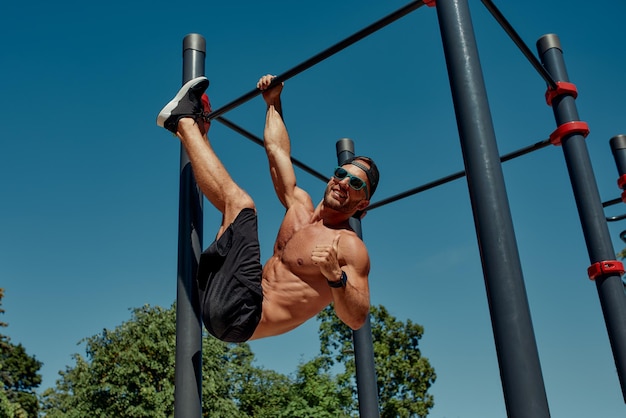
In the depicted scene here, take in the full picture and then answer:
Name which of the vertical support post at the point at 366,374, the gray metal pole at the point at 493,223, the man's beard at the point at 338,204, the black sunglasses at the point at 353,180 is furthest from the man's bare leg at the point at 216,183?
the vertical support post at the point at 366,374

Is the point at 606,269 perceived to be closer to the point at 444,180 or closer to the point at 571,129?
the point at 571,129

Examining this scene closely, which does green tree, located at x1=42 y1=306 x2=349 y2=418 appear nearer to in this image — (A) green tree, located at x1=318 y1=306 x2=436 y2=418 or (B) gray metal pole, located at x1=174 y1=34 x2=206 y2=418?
(A) green tree, located at x1=318 y1=306 x2=436 y2=418

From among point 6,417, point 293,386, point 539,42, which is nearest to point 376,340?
point 293,386

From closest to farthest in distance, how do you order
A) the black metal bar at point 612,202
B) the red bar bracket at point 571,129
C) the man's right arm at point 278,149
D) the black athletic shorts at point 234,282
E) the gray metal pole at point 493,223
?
the gray metal pole at point 493,223
the black athletic shorts at point 234,282
the man's right arm at point 278,149
the red bar bracket at point 571,129
the black metal bar at point 612,202

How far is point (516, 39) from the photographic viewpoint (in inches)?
164

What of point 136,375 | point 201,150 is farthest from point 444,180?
point 136,375

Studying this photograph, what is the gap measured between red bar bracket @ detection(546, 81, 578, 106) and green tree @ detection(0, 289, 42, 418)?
1164 inches

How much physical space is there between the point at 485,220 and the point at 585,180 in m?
2.59

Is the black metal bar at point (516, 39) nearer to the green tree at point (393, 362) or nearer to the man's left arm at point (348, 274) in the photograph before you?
the man's left arm at point (348, 274)

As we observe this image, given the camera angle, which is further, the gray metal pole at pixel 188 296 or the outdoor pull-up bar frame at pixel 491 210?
the gray metal pole at pixel 188 296

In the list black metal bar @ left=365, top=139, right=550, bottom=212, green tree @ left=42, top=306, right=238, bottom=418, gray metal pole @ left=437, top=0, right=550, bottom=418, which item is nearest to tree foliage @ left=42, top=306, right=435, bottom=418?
green tree @ left=42, top=306, right=238, bottom=418

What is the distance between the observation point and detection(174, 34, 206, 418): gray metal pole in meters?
3.64

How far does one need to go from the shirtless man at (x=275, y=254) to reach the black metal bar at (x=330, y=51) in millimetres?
448

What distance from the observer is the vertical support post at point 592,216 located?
4430 mm
